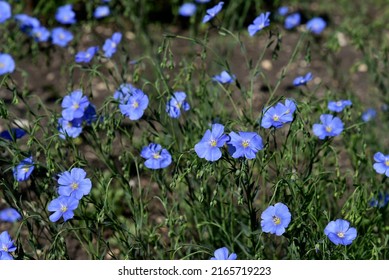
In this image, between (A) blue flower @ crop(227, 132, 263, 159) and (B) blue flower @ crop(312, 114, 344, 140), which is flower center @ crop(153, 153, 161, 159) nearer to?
(A) blue flower @ crop(227, 132, 263, 159)

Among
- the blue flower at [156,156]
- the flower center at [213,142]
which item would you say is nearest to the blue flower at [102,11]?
the blue flower at [156,156]

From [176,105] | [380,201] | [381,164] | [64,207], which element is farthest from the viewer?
[176,105]

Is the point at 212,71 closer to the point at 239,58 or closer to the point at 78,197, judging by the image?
the point at 239,58

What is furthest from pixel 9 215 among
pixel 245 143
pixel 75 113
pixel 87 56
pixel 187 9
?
pixel 187 9

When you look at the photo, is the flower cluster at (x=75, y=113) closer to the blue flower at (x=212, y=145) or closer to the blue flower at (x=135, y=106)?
the blue flower at (x=135, y=106)

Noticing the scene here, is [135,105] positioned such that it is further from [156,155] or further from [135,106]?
[156,155]
